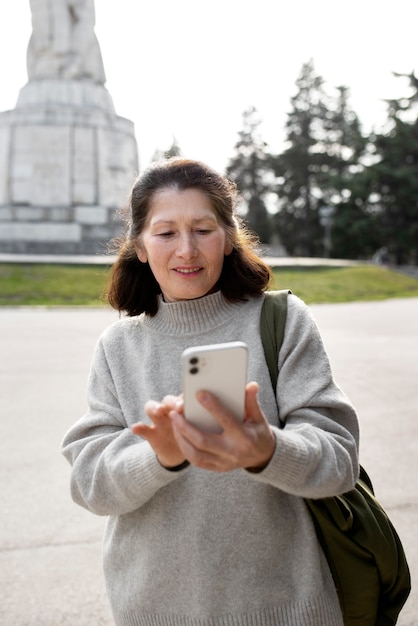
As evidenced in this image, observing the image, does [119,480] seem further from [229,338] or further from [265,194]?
[265,194]

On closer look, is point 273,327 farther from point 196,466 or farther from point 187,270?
point 196,466

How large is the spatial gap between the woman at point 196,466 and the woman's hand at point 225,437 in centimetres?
7

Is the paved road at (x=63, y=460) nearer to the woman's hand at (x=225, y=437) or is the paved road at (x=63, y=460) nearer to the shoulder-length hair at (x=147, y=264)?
the shoulder-length hair at (x=147, y=264)

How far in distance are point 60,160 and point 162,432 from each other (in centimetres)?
2597

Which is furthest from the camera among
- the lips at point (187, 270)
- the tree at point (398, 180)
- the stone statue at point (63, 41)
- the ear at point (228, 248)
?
the tree at point (398, 180)

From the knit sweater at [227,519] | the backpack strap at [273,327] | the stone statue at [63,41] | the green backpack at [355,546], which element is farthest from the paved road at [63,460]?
the stone statue at [63,41]

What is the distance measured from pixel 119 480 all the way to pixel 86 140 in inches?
1020

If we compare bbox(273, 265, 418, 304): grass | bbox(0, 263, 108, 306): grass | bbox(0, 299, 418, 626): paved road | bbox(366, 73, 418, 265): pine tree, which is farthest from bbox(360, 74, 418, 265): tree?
bbox(0, 299, 418, 626): paved road

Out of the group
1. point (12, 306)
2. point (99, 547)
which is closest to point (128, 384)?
point (99, 547)

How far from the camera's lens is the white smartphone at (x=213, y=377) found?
48.5 inches

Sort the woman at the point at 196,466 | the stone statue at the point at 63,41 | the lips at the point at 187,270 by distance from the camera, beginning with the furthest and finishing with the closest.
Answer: the stone statue at the point at 63,41, the lips at the point at 187,270, the woman at the point at 196,466

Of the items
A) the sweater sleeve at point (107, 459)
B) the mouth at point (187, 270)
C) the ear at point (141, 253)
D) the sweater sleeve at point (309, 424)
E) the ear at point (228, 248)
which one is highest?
the ear at point (228, 248)

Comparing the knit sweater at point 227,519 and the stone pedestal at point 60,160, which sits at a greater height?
the stone pedestal at point 60,160

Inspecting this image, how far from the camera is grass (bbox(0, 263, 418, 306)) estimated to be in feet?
52.7
